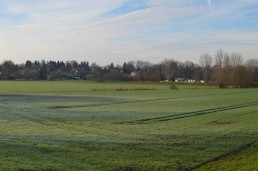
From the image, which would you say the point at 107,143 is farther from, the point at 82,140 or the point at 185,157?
Result: the point at 185,157

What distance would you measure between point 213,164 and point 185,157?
4.78ft

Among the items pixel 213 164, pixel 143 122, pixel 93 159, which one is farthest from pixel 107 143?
pixel 143 122

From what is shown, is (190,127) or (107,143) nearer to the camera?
(107,143)

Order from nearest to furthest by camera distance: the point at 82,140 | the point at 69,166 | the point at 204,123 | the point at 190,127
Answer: the point at 69,166
the point at 82,140
the point at 190,127
the point at 204,123

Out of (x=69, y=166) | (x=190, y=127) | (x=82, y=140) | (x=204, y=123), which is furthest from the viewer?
(x=204, y=123)

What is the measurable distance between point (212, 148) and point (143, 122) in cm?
1166

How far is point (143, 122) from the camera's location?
29.2m

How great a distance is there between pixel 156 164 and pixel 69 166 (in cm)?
329

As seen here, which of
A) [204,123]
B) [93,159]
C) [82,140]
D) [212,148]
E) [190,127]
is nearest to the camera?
[93,159]

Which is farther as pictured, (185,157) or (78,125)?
(78,125)

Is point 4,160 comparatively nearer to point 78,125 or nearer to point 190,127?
point 78,125

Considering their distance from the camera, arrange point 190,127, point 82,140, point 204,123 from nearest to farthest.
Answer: point 82,140
point 190,127
point 204,123

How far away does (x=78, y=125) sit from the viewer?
87.5 ft

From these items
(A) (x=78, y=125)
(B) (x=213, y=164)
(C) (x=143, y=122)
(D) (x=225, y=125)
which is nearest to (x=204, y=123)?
(D) (x=225, y=125)
